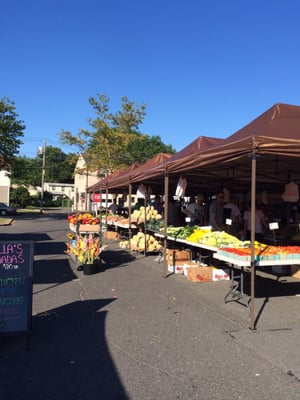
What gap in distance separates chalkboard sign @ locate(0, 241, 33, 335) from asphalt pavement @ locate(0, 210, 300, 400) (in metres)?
0.30

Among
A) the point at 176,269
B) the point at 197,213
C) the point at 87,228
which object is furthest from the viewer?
the point at 197,213

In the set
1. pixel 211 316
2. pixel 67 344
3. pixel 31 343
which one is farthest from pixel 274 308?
pixel 31 343

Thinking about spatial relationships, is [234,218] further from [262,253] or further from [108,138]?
[108,138]

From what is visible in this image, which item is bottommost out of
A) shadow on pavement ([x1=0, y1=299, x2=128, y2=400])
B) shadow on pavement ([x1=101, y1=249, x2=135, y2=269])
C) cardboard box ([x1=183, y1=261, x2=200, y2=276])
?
shadow on pavement ([x1=0, y1=299, x2=128, y2=400])

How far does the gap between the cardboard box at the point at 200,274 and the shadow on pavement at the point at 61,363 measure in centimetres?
300

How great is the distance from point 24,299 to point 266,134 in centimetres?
396

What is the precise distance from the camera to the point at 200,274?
8.01 metres

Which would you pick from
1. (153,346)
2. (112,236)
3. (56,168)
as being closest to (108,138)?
(112,236)

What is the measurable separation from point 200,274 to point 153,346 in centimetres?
370

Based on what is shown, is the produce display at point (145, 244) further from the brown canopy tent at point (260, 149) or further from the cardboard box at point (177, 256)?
the brown canopy tent at point (260, 149)

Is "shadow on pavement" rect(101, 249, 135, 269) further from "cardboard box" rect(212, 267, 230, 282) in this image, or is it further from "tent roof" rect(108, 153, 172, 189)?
"cardboard box" rect(212, 267, 230, 282)

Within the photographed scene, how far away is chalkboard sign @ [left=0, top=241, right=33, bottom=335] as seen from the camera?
4.32 m

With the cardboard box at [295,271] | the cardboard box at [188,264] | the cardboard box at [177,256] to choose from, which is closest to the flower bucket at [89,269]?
the cardboard box at [177,256]

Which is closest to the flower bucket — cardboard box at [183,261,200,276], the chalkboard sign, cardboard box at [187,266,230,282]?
cardboard box at [183,261,200,276]
